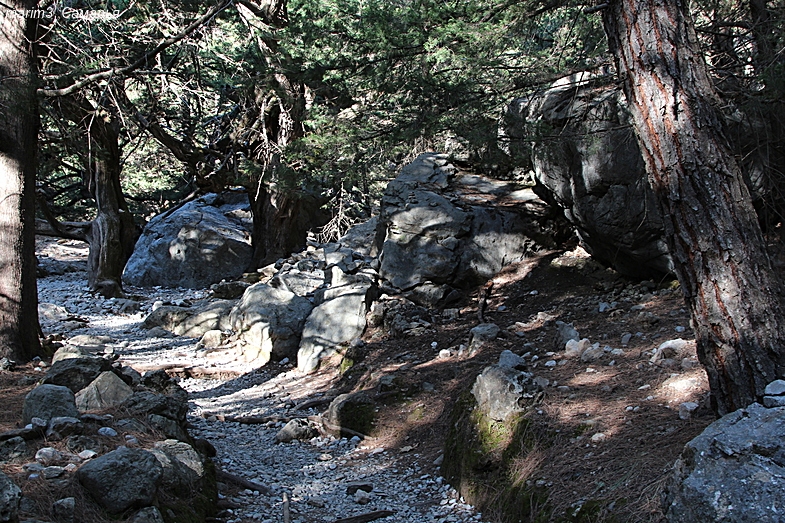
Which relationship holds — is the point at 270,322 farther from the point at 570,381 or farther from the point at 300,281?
the point at 570,381

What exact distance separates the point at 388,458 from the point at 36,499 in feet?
10.8

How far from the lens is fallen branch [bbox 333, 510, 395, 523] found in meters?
4.44

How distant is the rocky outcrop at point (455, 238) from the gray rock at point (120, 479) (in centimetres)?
638

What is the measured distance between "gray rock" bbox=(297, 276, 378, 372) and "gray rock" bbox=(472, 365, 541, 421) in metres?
4.26

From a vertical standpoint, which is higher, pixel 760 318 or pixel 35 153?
pixel 35 153

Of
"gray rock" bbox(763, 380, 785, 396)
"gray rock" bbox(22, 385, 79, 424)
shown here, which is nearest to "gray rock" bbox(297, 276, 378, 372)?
"gray rock" bbox(22, 385, 79, 424)

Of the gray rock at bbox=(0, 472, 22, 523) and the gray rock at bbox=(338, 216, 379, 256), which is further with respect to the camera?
the gray rock at bbox=(338, 216, 379, 256)

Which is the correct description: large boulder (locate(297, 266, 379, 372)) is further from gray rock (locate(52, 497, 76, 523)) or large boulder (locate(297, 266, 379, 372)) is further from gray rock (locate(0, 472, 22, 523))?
gray rock (locate(0, 472, 22, 523))

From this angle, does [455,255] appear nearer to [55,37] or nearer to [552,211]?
[552,211]

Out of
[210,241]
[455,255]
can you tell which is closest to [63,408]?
[455,255]

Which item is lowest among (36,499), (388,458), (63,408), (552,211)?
(388,458)

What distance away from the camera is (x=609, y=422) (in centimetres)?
438

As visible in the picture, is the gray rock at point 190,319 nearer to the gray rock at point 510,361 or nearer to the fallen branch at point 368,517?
the gray rock at point 510,361

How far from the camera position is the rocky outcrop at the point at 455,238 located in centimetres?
979
